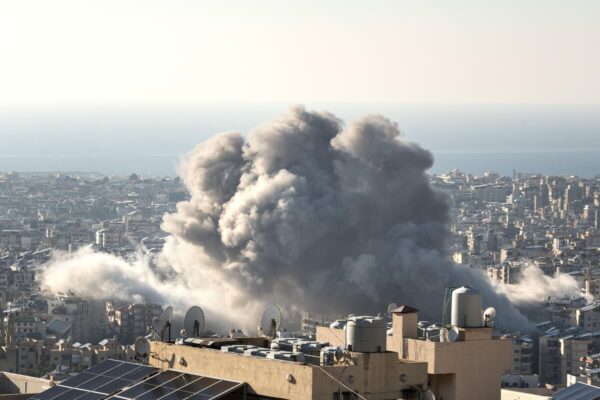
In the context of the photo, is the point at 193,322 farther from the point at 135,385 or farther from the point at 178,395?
the point at 178,395

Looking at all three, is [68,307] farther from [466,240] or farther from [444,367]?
[444,367]

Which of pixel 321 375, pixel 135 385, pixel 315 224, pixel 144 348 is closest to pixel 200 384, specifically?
pixel 135 385

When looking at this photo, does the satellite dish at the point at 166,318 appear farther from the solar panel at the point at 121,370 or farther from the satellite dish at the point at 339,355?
the satellite dish at the point at 339,355

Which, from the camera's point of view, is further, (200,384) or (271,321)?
(271,321)

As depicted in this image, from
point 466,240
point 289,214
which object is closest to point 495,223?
point 466,240

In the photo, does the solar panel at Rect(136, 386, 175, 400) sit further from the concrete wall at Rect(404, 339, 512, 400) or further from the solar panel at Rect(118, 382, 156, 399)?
the concrete wall at Rect(404, 339, 512, 400)

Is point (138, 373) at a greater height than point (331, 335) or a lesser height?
greater
